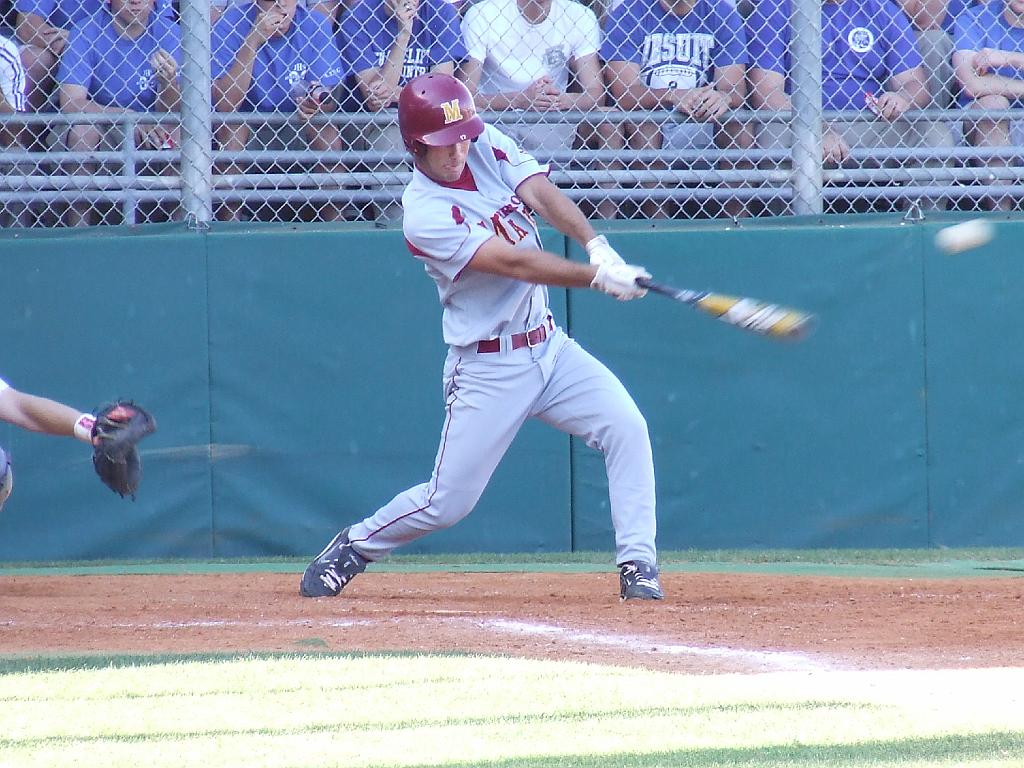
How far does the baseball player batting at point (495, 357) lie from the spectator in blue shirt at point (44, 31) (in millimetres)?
2482

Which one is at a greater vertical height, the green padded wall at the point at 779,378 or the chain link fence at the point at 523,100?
the chain link fence at the point at 523,100

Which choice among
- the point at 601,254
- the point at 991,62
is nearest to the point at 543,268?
the point at 601,254

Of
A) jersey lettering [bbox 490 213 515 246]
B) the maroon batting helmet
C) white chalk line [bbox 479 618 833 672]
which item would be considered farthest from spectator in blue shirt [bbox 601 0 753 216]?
white chalk line [bbox 479 618 833 672]

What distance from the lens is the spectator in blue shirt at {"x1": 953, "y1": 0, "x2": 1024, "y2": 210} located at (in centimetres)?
729

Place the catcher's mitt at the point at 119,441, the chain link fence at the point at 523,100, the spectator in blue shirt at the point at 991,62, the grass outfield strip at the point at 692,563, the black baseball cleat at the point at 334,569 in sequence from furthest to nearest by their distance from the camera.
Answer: the spectator in blue shirt at the point at 991,62 → the chain link fence at the point at 523,100 → the grass outfield strip at the point at 692,563 → the black baseball cleat at the point at 334,569 → the catcher's mitt at the point at 119,441

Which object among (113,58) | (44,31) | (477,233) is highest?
(44,31)

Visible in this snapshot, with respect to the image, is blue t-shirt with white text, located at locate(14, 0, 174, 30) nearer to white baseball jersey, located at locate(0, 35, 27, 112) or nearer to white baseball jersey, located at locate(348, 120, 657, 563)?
white baseball jersey, located at locate(0, 35, 27, 112)

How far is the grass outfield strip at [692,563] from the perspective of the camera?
659cm

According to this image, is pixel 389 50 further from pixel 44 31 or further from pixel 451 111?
pixel 451 111

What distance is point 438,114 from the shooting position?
16.4 ft

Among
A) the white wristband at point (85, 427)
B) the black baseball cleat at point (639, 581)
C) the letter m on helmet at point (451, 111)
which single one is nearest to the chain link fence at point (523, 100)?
the letter m on helmet at point (451, 111)

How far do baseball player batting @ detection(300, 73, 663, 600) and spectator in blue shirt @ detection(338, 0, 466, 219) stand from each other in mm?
1845

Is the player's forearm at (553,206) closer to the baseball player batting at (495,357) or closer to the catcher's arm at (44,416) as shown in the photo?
the baseball player batting at (495,357)

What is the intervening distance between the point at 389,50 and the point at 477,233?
243 cm
